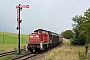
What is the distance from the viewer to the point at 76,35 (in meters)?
46.2

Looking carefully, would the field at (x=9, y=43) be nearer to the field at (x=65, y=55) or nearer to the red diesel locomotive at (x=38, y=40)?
the red diesel locomotive at (x=38, y=40)

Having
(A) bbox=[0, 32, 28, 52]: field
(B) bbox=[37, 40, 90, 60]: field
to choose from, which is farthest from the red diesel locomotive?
(A) bbox=[0, 32, 28, 52]: field

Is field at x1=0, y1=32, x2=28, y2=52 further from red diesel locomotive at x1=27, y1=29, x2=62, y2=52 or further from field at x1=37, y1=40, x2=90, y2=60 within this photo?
field at x1=37, y1=40, x2=90, y2=60

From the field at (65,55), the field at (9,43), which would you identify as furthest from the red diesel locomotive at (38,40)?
the field at (9,43)

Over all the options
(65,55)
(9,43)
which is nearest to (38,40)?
(65,55)

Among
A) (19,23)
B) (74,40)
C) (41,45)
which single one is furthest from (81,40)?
(19,23)

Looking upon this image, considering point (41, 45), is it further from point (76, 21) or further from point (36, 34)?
point (76, 21)

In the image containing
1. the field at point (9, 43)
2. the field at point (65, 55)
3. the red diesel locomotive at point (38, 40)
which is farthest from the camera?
the field at point (9, 43)

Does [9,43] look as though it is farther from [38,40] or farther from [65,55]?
[65,55]

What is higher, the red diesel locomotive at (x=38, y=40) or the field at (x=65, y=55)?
the red diesel locomotive at (x=38, y=40)

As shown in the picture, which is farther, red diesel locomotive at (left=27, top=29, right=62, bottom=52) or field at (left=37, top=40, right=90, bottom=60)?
red diesel locomotive at (left=27, top=29, right=62, bottom=52)

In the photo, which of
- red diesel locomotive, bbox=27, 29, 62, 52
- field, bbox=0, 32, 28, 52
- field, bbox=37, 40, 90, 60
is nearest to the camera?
field, bbox=37, 40, 90, 60

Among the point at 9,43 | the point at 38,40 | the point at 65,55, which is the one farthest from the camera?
the point at 9,43

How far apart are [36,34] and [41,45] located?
3.37 metres
